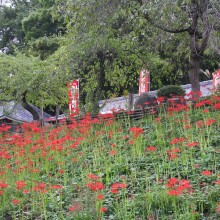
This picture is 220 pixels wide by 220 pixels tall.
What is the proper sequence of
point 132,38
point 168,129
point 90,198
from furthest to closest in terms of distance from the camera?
point 132,38 → point 168,129 → point 90,198

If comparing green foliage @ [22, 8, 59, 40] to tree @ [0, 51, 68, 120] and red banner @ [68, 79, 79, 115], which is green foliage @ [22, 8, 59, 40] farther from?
red banner @ [68, 79, 79, 115]

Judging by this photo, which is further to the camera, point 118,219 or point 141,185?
point 141,185

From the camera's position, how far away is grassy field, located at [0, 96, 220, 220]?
3703 millimetres

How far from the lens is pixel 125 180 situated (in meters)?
4.49

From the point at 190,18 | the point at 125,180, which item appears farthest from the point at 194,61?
the point at 125,180

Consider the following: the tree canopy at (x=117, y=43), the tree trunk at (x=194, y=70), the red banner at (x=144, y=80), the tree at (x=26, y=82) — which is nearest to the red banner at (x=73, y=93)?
the tree canopy at (x=117, y=43)

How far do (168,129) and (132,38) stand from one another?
3.14 meters

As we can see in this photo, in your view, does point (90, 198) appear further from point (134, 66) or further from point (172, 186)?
point (134, 66)

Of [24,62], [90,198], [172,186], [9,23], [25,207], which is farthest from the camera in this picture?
[9,23]

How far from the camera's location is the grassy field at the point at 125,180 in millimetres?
3703

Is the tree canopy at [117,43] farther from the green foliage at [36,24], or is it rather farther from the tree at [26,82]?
the green foliage at [36,24]

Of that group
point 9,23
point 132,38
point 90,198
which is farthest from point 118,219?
point 9,23

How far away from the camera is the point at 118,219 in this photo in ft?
12.2

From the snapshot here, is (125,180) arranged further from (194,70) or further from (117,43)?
(117,43)
